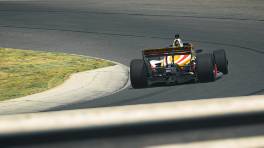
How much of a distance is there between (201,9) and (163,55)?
20.5 metres

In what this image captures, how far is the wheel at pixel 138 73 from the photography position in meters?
17.4

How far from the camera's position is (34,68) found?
22.3 metres

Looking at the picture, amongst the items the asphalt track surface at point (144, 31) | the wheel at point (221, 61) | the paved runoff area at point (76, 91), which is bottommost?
the asphalt track surface at point (144, 31)

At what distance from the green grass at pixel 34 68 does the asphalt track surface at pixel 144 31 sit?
1.45m

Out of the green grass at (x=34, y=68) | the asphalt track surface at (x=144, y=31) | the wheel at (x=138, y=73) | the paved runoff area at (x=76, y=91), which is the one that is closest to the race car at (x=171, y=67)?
the wheel at (x=138, y=73)

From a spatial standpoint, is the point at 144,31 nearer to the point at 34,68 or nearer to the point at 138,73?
the point at 34,68

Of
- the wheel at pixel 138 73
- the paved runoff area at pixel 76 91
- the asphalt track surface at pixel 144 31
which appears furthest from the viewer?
the wheel at pixel 138 73

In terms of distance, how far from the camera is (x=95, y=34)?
3159 cm

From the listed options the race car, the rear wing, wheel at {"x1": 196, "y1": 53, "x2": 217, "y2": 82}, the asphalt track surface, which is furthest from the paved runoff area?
wheel at {"x1": 196, "y1": 53, "x2": 217, "y2": 82}

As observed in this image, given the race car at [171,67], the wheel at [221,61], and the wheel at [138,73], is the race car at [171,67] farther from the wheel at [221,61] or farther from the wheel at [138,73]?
the wheel at [221,61]

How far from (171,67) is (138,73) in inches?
34.0

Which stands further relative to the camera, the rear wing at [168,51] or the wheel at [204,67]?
the rear wing at [168,51]

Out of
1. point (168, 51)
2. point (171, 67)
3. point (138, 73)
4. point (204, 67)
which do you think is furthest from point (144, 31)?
point (204, 67)

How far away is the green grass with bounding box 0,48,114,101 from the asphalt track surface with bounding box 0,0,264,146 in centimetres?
145
